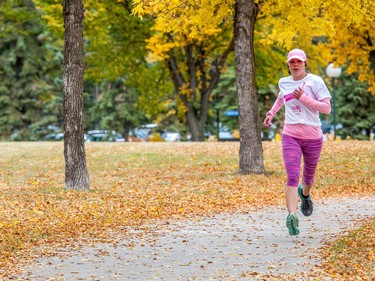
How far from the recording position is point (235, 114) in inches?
1892

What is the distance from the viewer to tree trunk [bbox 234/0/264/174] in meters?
17.8

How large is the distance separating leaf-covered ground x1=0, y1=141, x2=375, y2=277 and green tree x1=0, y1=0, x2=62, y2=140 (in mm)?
22680

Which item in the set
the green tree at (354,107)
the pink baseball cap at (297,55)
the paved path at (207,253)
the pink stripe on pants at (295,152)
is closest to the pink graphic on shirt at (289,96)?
the pink baseball cap at (297,55)

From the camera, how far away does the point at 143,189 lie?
15906mm

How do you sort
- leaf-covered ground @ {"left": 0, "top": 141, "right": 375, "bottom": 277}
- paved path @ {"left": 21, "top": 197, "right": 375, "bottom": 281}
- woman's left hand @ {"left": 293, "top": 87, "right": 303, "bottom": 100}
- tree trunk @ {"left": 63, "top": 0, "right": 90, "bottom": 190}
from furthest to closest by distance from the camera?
tree trunk @ {"left": 63, "top": 0, "right": 90, "bottom": 190}, leaf-covered ground @ {"left": 0, "top": 141, "right": 375, "bottom": 277}, woman's left hand @ {"left": 293, "top": 87, "right": 303, "bottom": 100}, paved path @ {"left": 21, "top": 197, "right": 375, "bottom": 281}

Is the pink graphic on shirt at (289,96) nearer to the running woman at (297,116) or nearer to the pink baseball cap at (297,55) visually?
the running woman at (297,116)

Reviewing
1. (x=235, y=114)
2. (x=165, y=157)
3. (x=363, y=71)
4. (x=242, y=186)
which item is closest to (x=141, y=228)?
(x=242, y=186)

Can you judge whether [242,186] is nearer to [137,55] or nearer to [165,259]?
[165,259]

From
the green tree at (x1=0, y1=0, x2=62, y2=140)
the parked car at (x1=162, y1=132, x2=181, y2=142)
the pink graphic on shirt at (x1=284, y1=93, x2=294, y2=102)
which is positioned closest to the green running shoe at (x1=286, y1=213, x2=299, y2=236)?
the pink graphic on shirt at (x1=284, y1=93, x2=294, y2=102)

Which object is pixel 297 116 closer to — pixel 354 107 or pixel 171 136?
pixel 354 107

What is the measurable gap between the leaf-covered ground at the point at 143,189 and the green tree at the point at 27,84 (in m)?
22.7

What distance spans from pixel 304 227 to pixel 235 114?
123ft

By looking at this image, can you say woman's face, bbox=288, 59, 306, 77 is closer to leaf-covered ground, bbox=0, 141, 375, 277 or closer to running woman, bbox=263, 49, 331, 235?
running woman, bbox=263, 49, 331, 235

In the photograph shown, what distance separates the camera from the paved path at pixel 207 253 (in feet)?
25.5
